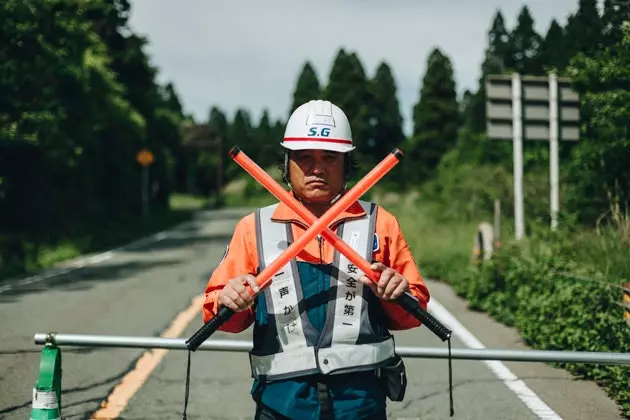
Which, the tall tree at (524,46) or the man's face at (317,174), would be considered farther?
the tall tree at (524,46)

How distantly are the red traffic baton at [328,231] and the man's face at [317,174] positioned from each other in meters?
0.15

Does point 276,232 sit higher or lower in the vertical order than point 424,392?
higher

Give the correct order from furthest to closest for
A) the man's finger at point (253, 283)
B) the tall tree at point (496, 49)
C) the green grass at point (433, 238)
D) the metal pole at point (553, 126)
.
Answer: the tall tree at point (496, 49), the green grass at point (433, 238), the metal pole at point (553, 126), the man's finger at point (253, 283)

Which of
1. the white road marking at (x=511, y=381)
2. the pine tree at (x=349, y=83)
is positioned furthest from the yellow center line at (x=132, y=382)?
the pine tree at (x=349, y=83)

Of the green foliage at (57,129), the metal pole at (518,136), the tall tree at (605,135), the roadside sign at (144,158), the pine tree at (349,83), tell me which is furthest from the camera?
the roadside sign at (144,158)

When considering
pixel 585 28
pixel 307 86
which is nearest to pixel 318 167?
pixel 585 28

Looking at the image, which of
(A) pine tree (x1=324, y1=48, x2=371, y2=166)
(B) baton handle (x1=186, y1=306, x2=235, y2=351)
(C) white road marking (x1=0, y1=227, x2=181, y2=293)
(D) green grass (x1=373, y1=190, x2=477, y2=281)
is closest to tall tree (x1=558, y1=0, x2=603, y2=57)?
(D) green grass (x1=373, y1=190, x2=477, y2=281)

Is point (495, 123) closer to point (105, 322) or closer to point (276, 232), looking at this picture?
point (105, 322)

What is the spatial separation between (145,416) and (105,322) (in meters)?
4.68

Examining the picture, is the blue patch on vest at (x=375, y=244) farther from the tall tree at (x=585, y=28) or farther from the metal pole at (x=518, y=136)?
the metal pole at (x=518, y=136)

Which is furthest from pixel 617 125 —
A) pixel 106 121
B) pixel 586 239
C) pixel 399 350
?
pixel 106 121

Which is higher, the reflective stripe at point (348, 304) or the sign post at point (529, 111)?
the sign post at point (529, 111)

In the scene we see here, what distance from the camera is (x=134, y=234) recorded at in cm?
3231

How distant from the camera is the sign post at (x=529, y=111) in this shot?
42.4 ft
